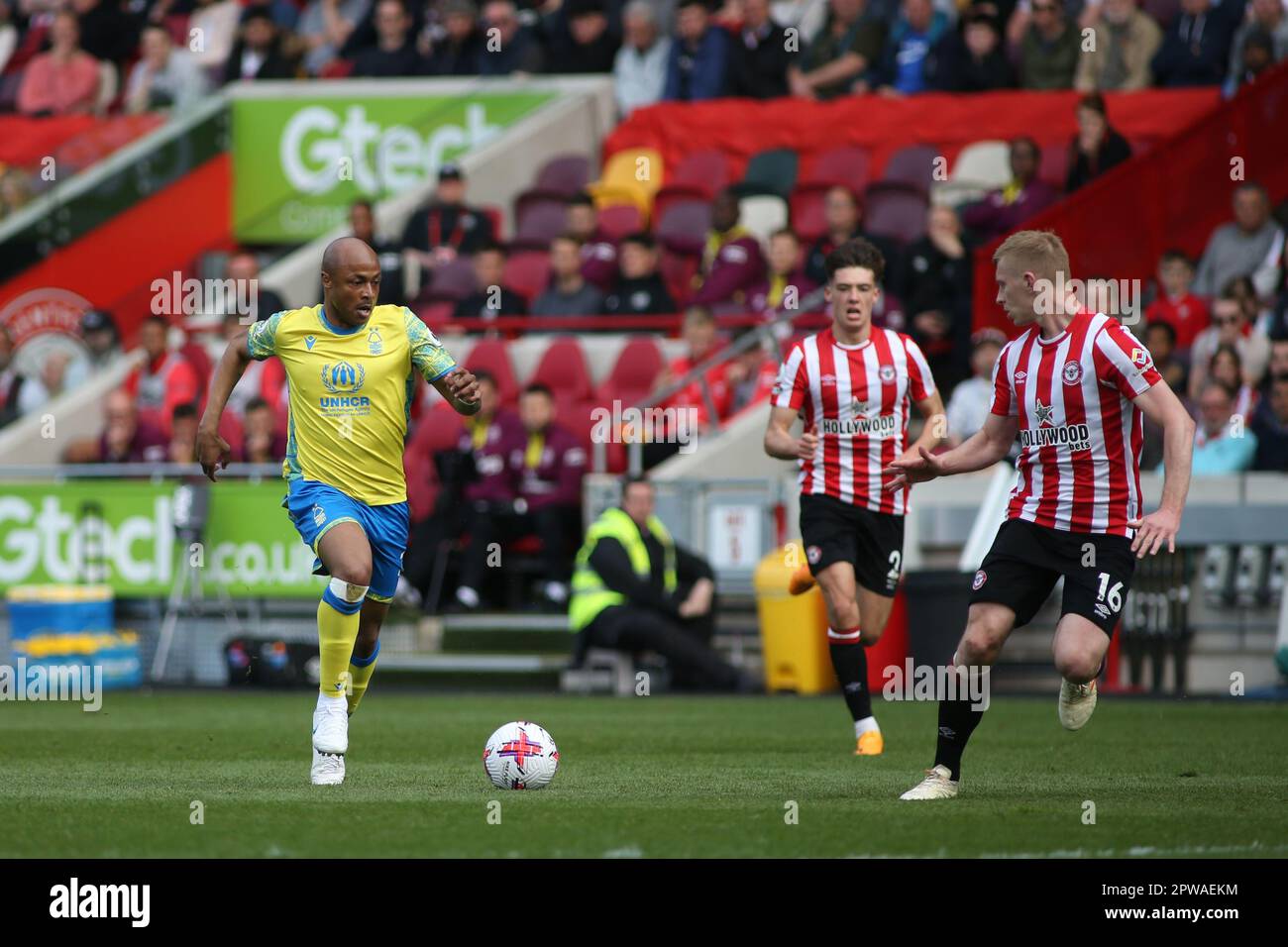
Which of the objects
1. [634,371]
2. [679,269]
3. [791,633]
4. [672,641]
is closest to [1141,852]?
[791,633]

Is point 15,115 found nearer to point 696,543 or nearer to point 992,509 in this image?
point 696,543

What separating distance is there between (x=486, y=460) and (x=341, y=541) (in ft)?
29.2

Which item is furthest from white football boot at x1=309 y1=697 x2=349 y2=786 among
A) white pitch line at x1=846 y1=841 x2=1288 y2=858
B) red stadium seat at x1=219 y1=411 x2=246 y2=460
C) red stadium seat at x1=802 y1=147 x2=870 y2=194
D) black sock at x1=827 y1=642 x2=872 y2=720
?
red stadium seat at x1=802 y1=147 x2=870 y2=194

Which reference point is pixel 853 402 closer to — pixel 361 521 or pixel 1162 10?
pixel 361 521

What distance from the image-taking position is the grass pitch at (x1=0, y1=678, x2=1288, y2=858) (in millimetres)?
6629

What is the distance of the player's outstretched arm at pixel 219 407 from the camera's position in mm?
8906

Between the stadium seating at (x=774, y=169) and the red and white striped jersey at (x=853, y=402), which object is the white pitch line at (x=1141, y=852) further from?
the stadium seating at (x=774, y=169)

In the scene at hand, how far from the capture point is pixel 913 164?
20312 millimetres

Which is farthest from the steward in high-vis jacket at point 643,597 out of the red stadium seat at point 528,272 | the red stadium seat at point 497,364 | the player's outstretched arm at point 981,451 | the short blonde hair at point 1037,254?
the short blonde hair at point 1037,254

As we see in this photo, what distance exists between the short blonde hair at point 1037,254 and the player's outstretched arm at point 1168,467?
563mm

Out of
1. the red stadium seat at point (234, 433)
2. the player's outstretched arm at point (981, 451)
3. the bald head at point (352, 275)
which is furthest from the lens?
the red stadium seat at point (234, 433)

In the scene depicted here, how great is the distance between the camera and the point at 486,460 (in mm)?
17609

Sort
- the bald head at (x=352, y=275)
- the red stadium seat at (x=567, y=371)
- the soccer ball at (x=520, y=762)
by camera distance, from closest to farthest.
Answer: the soccer ball at (x=520, y=762)
the bald head at (x=352, y=275)
the red stadium seat at (x=567, y=371)
